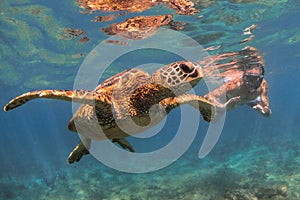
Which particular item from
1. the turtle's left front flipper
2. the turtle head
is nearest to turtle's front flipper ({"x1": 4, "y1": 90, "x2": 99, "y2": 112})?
the turtle head

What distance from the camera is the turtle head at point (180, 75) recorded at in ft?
13.0

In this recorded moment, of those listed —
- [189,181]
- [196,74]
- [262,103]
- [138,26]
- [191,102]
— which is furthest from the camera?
[189,181]

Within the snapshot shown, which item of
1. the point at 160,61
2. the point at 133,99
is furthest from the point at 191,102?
the point at 160,61

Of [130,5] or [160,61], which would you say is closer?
[130,5]

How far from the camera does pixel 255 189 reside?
9617 mm

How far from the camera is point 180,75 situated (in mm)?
4008

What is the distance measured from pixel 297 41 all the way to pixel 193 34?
1205cm

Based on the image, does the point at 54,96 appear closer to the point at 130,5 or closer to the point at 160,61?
the point at 130,5

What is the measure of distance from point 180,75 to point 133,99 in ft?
3.72

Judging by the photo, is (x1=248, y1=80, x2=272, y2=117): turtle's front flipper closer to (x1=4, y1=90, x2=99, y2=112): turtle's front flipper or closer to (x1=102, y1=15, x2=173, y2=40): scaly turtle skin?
(x1=102, y1=15, x2=173, y2=40): scaly turtle skin

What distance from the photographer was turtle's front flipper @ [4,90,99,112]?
4.09m

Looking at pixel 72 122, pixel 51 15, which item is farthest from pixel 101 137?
pixel 51 15

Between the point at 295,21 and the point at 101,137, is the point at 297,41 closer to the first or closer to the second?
the point at 295,21

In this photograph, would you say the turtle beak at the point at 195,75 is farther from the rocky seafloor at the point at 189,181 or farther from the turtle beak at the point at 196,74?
the rocky seafloor at the point at 189,181
